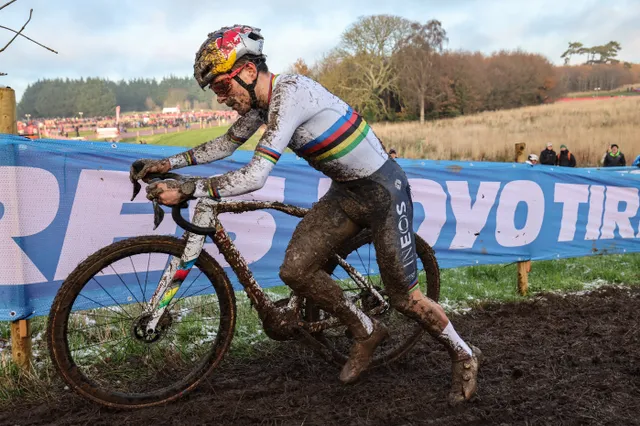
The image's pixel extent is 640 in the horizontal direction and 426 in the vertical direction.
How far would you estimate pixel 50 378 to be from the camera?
12.4 feet

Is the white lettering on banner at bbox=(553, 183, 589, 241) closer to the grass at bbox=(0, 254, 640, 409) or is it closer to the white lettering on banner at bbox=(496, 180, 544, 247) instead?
the white lettering on banner at bbox=(496, 180, 544, 247)

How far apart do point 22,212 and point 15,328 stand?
88 centimetres

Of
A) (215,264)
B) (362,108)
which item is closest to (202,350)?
(215,264)

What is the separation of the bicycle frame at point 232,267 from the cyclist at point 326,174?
25 centimetres

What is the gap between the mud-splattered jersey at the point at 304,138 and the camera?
9.37 ft

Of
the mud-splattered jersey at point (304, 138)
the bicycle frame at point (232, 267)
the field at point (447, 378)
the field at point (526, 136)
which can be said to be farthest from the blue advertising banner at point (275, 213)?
the field at point (526, 136)

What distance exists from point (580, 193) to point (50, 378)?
6944 millimetres

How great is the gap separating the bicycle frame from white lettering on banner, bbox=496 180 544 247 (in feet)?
11.6

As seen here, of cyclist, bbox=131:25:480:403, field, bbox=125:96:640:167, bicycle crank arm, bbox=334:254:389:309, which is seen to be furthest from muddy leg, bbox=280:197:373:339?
field, bbox=125:96:640:167

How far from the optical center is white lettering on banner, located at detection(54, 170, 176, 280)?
422 cm

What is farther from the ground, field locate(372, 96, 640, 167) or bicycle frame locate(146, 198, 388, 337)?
field locate(372, 96, 640, 167)

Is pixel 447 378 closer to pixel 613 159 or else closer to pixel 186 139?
pixel 613 159

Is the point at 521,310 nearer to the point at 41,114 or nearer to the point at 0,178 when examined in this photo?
the point at 0,178

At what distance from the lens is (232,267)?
11.6ft
